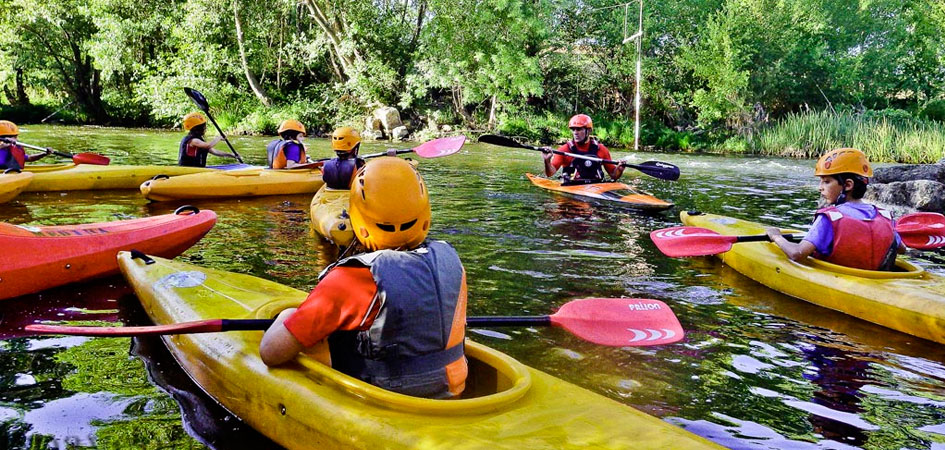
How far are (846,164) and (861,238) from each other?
507 millimetres

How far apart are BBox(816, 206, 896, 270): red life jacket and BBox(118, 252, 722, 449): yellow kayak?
2.84m

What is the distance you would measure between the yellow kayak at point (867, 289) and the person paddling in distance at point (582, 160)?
3.89m

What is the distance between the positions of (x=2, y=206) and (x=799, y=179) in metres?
12.5

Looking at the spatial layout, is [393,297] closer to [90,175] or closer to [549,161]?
[549,161]

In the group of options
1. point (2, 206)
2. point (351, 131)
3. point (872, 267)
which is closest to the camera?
point (872, 267)

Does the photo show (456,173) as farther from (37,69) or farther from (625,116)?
(37,69)

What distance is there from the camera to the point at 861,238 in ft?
14.5

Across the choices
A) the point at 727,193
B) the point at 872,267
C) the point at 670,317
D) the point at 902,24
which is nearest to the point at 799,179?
the point at 727,193

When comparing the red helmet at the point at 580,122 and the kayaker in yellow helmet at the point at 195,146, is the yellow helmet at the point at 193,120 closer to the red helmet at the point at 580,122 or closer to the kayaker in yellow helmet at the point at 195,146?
the kayaker in yellow helmet at the point at 195,146

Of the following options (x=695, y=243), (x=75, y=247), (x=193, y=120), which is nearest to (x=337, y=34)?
(x=193, y=120)

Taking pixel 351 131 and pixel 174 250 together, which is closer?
pixel 174 250

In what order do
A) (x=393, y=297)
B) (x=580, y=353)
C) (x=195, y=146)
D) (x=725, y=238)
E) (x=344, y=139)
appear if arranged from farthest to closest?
1. (x=195, y=146)
2. (x=344, y=139)
3. (x=725, y=238)
4. (x=580, y=353)
5. (x=393, y=297)

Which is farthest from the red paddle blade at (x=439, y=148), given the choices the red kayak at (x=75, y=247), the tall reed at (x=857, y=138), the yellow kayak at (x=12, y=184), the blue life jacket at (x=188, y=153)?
the tall reed at (x=857, y=138)

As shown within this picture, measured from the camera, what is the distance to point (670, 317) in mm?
2990
